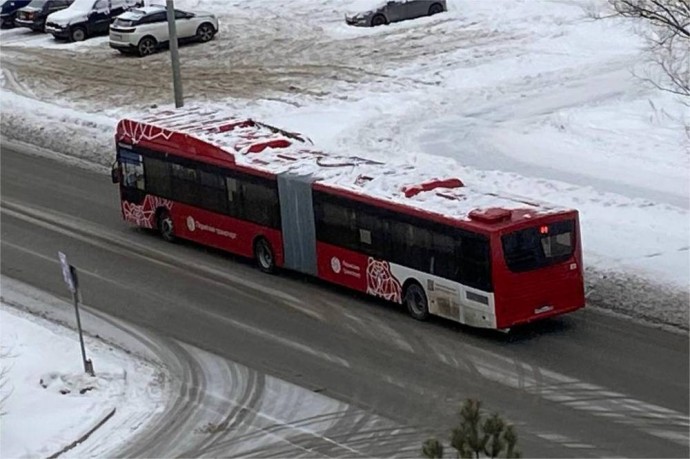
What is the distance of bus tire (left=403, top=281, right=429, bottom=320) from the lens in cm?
2361

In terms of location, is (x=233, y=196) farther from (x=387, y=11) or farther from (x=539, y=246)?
(x=387, y=11)

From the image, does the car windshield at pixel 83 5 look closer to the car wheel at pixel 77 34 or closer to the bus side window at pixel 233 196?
the car wheel at pixel 77 34

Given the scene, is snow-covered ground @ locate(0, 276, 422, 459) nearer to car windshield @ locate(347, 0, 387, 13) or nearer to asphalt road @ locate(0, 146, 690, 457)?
asphalt road @ locate(0, 146, 690, 457)

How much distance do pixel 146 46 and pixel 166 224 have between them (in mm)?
19838

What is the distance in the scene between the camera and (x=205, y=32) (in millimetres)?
49562

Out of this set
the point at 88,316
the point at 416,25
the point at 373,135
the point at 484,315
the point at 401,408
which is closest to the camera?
the point at 401,408

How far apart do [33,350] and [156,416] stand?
344cm

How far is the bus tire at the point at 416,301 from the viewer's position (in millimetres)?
23609

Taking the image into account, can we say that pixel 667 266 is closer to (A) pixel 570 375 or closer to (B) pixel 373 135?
(A) pixel 570 375

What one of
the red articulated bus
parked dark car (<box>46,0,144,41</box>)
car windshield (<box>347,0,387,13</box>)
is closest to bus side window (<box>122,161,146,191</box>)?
the red articulated bus

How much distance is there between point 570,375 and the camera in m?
21.1

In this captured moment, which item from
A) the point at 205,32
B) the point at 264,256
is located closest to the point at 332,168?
the point at 264,256

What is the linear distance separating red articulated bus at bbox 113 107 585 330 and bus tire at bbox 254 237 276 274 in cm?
2

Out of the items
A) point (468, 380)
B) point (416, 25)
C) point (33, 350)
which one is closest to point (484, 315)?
point (468, 380)
